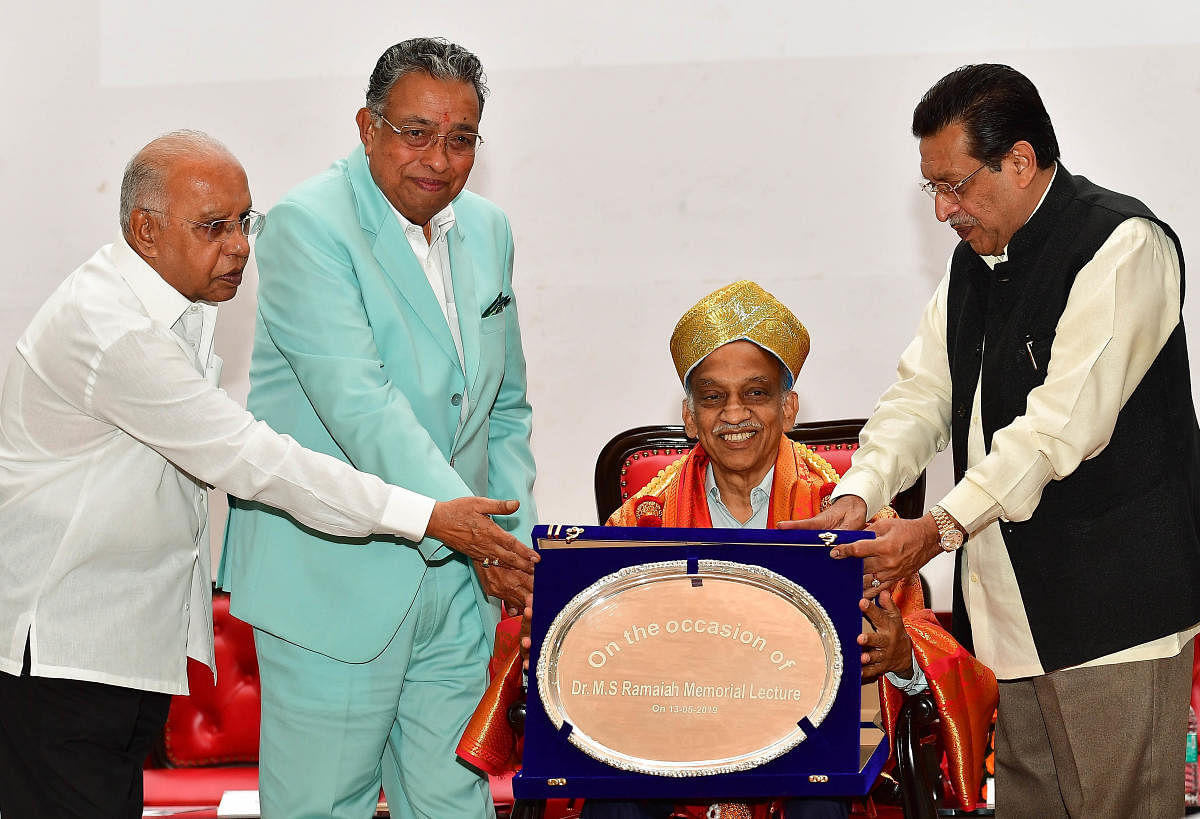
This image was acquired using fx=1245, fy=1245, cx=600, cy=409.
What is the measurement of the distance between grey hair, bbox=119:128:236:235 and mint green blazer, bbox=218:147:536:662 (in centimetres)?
23

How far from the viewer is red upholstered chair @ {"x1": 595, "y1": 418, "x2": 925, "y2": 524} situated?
3.37 meters

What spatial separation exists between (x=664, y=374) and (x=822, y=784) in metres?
2.12

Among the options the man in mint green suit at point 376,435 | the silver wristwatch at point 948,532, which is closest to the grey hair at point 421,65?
the man in mint green suit at point 376,435

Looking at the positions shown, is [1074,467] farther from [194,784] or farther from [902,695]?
[194,784]

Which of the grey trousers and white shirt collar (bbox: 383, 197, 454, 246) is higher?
white shirt collar (bbox: 383, 197, 454, 246)

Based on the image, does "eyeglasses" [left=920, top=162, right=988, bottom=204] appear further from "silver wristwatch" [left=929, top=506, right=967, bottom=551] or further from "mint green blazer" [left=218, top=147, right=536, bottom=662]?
"mint green blazer" [left=218, top=147, right=536, bottom=662]

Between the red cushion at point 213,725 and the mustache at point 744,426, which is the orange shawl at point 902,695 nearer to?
the mustache at point 744,426

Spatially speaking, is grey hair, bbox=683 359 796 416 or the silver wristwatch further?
grey hair, bbox=683 359 796 416

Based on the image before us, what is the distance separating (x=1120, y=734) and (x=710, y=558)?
37.1 inches

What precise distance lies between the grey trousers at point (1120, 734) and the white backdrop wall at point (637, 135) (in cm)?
161

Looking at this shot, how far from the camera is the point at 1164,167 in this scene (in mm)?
4051

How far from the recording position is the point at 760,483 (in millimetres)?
2934

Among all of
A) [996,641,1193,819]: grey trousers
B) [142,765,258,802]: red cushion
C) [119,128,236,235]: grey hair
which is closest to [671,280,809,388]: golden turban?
[996,641,1193,819]: grey trousers

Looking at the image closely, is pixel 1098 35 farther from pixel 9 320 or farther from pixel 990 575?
pixel 9 320
